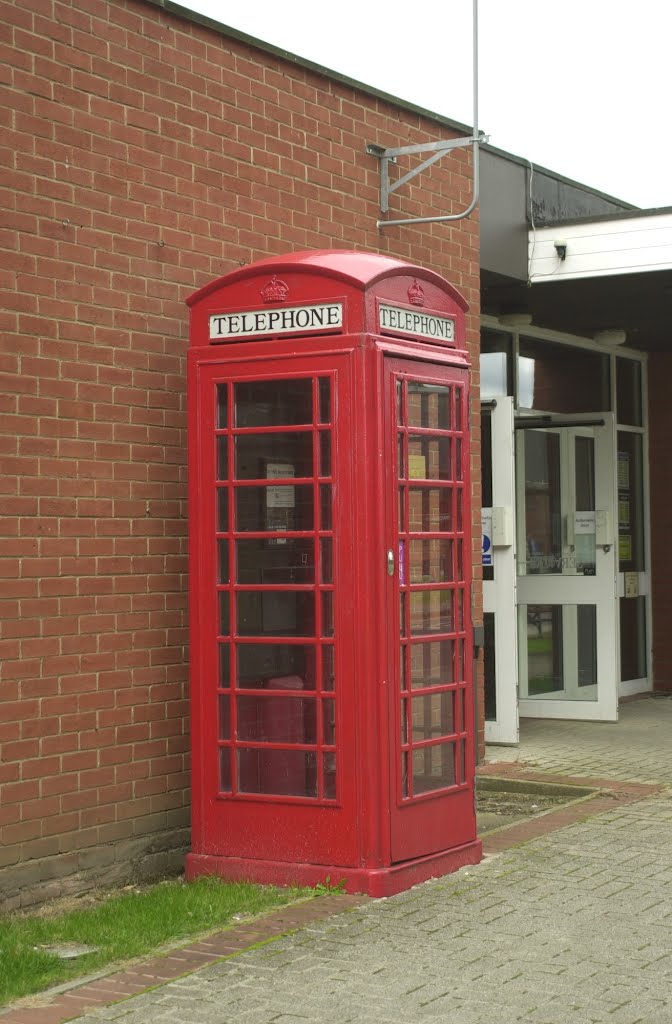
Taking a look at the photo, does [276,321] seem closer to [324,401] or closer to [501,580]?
[324,401]

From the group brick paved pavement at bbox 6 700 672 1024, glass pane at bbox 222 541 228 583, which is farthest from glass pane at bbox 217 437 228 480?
brick paved pavement at bbox 6 700 672 1024

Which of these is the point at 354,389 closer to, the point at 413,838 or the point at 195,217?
the point at 195,217

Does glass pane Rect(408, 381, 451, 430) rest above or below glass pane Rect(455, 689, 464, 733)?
above

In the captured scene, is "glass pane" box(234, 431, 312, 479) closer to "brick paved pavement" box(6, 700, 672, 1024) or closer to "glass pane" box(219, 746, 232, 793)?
"glass pane" box(219, 746, 232, 793)

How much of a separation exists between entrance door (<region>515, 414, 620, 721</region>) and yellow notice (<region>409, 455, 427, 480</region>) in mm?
5547

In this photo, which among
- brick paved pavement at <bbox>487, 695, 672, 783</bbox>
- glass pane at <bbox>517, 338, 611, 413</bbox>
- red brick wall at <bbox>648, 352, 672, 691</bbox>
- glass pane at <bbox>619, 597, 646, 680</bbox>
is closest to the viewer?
brick paved pavement at <bbox>487, 695, 672, 783</bbox>

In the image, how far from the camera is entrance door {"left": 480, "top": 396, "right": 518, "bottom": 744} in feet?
34.6

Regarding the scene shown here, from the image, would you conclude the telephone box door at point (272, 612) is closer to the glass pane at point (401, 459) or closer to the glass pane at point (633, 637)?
the glass pane at point (401, 459)

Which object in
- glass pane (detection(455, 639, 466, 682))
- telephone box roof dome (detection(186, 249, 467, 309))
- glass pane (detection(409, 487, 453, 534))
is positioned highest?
telephone box roof dome (detection(186, 249, 467, 309))

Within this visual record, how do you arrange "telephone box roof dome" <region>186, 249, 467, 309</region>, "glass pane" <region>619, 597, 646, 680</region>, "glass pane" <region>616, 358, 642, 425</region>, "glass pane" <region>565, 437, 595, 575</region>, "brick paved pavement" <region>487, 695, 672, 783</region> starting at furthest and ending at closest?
"glass pane" <region>619, 597, 646, 680</region> < "glass pane" <region>616, 358, 642, 425</region> < "glass pane" <region>565, 437, 595, 575</region> < "brick paved pavement" <region>487, 695, 672, 783</region> < "telephone box roof dome" <region>186, 249, 467, 309</region>

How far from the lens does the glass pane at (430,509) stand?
6527 mm

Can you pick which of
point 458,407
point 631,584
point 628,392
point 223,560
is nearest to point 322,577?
point 223,560

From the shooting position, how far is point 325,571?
20.8ft

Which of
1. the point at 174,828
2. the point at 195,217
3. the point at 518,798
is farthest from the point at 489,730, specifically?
the point at 195,217
